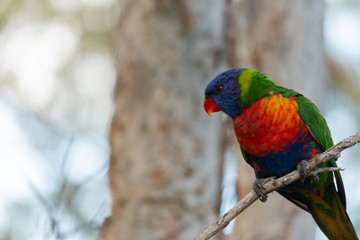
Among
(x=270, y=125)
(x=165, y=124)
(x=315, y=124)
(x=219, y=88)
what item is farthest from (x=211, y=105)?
(x=165, y=124)

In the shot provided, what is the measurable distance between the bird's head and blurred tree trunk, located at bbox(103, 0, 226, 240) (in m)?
1.15

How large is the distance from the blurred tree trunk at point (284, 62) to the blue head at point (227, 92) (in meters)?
1.30

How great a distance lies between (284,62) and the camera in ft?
10.7

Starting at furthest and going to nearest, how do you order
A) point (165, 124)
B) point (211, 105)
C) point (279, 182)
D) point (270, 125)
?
1. point (165, 124)
2. point (211, 105)
3. point (270, 125)
4. point (279, 182)

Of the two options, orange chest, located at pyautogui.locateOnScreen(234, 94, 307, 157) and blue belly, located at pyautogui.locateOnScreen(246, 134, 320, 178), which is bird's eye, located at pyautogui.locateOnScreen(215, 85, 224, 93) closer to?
orange chest, located at pyautogui.locateOnScreen(234, 94, 307, 157)

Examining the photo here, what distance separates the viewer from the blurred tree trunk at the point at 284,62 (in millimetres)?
3182

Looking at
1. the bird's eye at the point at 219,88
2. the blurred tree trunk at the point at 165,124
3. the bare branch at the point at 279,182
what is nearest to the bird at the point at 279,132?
the bird's eye at the point at 219,88

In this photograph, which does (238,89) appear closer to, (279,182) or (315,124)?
(315,124)

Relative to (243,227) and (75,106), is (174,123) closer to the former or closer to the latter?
(243,227)

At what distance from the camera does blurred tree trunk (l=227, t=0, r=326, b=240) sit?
3.18m

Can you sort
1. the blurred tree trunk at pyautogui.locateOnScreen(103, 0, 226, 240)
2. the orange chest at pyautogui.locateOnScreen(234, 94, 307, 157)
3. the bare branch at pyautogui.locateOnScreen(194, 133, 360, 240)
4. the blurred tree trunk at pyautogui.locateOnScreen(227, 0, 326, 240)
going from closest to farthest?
1. the bare branch at pyautogui.locateOnScreen(194, 133, 360, 240)
2. the orange chest at pyautogui.locateOnScreen(234, 94, 307, 157)
3. the blurred tree trunk at pyautogui.locateOnScreen(103, 0, 226, 240)
4. the blurred tree trunk at pyautogui.locateOnScreen(227, 0, 326, 240)

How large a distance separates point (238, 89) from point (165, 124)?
1271 mm

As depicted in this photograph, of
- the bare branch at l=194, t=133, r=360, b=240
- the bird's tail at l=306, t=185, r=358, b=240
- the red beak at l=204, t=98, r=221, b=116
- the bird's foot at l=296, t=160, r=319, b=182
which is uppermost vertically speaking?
the red beak at l=204, t=98, r=221, b=116

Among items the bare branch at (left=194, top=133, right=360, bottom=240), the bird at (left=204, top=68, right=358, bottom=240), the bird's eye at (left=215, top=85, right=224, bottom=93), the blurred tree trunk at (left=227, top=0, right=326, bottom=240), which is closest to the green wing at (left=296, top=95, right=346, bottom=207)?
the bird at (left=204, top=68, right=358, bottom=240)
